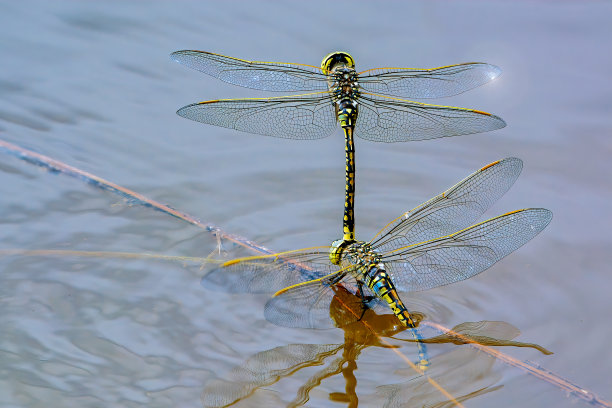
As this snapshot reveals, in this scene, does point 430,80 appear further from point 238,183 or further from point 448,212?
point 238,183

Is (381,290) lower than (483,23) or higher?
lower

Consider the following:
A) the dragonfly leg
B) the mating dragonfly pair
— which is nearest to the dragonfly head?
the mating dragonfly pair

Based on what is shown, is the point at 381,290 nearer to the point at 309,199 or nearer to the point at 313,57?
the point at 309,199

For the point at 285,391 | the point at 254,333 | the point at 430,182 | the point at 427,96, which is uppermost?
the point at 427,96

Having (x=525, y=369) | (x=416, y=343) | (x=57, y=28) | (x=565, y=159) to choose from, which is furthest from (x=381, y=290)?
(x=57, y=28)

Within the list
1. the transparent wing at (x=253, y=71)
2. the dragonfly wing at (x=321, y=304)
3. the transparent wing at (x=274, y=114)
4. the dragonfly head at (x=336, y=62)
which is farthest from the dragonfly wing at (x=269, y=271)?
the dragonfly head at (x=336, y=62)

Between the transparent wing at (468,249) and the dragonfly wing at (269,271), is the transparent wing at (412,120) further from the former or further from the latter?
the dragonfly wing at (269,271)

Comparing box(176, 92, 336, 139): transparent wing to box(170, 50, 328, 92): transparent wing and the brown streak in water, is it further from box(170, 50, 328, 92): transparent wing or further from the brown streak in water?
the brown streak in water
